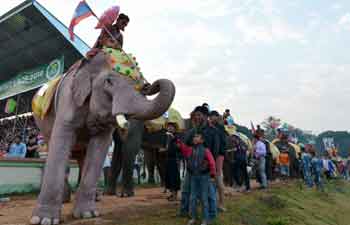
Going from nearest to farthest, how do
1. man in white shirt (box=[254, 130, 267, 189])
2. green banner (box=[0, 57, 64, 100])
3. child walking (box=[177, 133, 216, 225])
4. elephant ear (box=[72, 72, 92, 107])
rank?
child walking (box=[177, 133, 216, 225]) < elephant ear (box=[72, 72, 92, 107]) < man in white shirt (box=[254, 130, 267, 189]) < green banner (box=[0, 57, 64, 100])

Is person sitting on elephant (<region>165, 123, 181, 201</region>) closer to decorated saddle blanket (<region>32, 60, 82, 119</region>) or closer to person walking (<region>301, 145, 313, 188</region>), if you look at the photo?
decorated saddle blanket (<region>32, 60, 82, 119</region>)

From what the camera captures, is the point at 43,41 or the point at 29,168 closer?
the point at 29,168

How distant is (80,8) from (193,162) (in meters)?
3.50

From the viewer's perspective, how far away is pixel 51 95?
5.94 m

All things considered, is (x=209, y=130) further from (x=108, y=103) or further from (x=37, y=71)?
(x=37, y=71)

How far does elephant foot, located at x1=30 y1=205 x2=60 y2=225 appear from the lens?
448cm

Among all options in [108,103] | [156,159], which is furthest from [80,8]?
[156,159]

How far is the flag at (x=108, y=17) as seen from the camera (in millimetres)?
5840

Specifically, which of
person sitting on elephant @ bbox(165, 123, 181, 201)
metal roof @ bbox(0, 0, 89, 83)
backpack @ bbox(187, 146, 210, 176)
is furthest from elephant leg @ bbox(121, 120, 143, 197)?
metal roof @ bbox(0, 0, 89, 83)

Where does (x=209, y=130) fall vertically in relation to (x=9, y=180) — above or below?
above

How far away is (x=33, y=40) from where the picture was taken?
16719 mm

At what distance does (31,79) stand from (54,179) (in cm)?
1547

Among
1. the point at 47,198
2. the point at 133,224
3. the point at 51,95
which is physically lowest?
the point at 133,224

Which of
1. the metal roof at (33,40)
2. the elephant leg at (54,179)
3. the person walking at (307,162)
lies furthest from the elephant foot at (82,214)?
the metal roof at (33,40)
